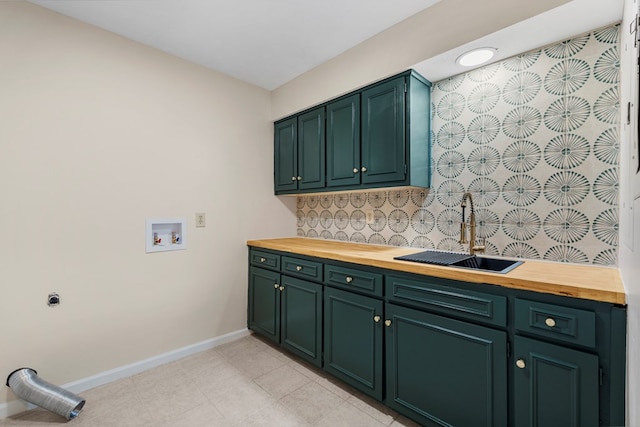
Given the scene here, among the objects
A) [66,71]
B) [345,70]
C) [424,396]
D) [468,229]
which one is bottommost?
[424,396]

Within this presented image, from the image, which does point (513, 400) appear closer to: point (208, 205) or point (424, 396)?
point (424, 396)

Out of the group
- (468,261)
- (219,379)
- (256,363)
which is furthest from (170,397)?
(468,261)

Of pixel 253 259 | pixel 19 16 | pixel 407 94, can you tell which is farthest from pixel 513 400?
pixel 19 16

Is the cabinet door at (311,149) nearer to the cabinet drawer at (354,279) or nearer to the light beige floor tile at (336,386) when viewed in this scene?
the cabinet drawer at (354,279)

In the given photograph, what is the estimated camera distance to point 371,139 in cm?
222

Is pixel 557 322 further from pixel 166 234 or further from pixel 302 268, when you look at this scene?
pixel 166 234

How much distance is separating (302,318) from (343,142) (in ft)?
4.71

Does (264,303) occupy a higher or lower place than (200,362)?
higher

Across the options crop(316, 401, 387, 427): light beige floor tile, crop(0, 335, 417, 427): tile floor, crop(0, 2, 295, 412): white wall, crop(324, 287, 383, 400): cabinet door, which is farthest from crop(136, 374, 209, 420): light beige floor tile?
crop(324, 287, 383, 400): cabinet door

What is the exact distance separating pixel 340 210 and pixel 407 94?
1.23 meters

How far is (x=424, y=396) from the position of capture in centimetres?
158

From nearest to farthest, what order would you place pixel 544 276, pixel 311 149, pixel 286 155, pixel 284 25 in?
pixel 544 276 < pixel 284 25 < pixel 311 149 < pixel 286 155

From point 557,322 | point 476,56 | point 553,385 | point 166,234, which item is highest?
point 476,56

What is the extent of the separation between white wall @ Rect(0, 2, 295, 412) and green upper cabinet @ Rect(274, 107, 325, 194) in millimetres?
337
